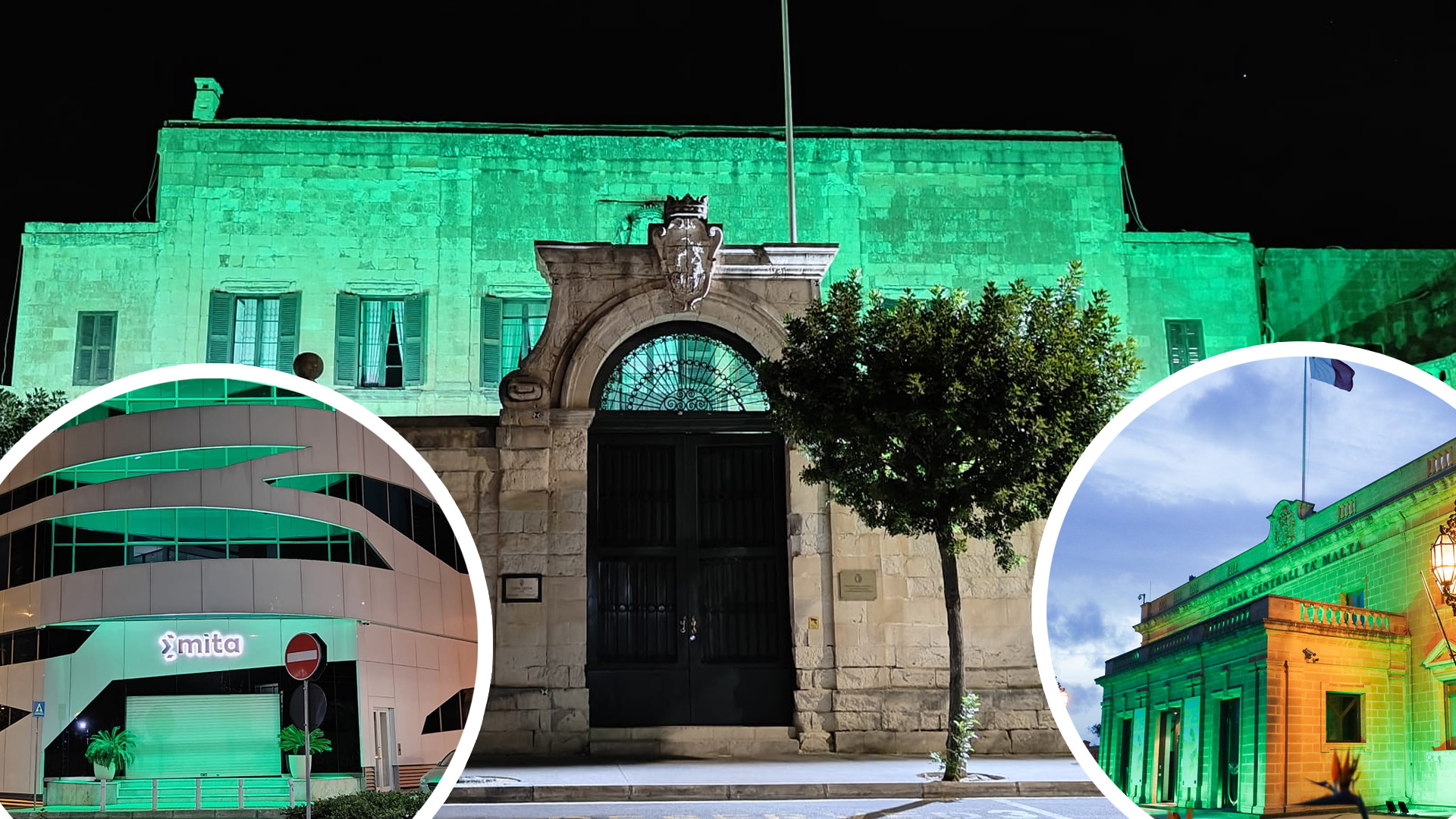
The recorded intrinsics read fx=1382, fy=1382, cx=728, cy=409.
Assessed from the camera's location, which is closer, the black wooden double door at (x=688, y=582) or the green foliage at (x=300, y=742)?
the green foliage at (x=300, y=742)

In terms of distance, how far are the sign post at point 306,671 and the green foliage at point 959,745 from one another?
472 inches

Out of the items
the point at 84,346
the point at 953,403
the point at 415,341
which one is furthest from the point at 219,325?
the point at 953,403

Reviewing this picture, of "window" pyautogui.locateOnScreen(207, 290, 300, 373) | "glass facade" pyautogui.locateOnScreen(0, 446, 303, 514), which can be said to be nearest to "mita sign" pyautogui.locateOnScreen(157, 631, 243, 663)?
"glass facade" pyautogui.locateOnScreen(0, 446, 303, 514)

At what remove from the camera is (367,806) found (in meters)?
3.83

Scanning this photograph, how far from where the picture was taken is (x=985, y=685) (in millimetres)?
18312

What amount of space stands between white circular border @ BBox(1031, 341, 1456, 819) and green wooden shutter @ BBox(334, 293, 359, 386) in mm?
27887

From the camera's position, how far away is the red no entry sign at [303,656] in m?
3.87

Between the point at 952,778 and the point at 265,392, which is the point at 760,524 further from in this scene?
the point at 265,392

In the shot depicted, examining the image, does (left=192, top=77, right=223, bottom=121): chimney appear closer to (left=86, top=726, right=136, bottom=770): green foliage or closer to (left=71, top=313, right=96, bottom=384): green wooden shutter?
(left=71, top=313, right=96, bottom=384): green wooden shutter

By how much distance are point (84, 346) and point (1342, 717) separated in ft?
104

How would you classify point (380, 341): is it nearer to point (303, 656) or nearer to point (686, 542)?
point (686, 542)

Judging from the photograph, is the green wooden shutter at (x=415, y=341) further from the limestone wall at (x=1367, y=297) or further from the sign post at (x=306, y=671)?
the sign post at (x=306, y=671)

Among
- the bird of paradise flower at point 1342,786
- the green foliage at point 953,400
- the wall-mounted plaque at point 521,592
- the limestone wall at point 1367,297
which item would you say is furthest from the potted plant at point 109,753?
the limestone wall at point 1367,297

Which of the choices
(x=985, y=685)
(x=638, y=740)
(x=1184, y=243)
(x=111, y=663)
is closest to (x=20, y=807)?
(x=111, y=663)
